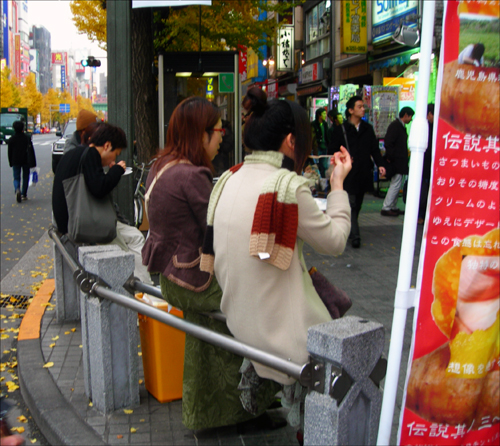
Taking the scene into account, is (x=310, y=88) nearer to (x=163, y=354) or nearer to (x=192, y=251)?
(x=163, y=354)

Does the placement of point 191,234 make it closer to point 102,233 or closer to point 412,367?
point 412,367

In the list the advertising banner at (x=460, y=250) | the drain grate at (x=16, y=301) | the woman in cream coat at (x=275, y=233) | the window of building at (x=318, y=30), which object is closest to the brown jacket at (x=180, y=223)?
the woman in cream coat at (x=275, y=233)

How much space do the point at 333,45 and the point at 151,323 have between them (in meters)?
20.2

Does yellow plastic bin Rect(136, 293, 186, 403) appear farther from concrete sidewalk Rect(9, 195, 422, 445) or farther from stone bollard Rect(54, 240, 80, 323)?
stone bollard Rect(54, 240, 80, 323)

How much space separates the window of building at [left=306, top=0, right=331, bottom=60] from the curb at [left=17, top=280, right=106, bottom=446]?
20.0 meters

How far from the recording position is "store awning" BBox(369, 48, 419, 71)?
50.5 ft

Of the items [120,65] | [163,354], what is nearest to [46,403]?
[163,354]

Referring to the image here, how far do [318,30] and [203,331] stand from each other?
76.4ft

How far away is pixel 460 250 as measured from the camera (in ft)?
6.72

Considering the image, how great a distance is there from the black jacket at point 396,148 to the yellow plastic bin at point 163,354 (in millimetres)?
7432

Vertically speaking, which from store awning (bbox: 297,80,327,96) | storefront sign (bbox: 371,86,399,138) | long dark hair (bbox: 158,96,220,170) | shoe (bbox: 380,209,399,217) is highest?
store awning (bbox: 297,80,327,96)

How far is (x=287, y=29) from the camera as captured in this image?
2591cm

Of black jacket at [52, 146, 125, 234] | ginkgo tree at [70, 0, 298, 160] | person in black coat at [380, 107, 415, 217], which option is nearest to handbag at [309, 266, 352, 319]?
black jacket at [52, 146, 125, 234]

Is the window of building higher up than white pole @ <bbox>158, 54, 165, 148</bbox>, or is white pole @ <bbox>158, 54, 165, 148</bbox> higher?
the window of building
